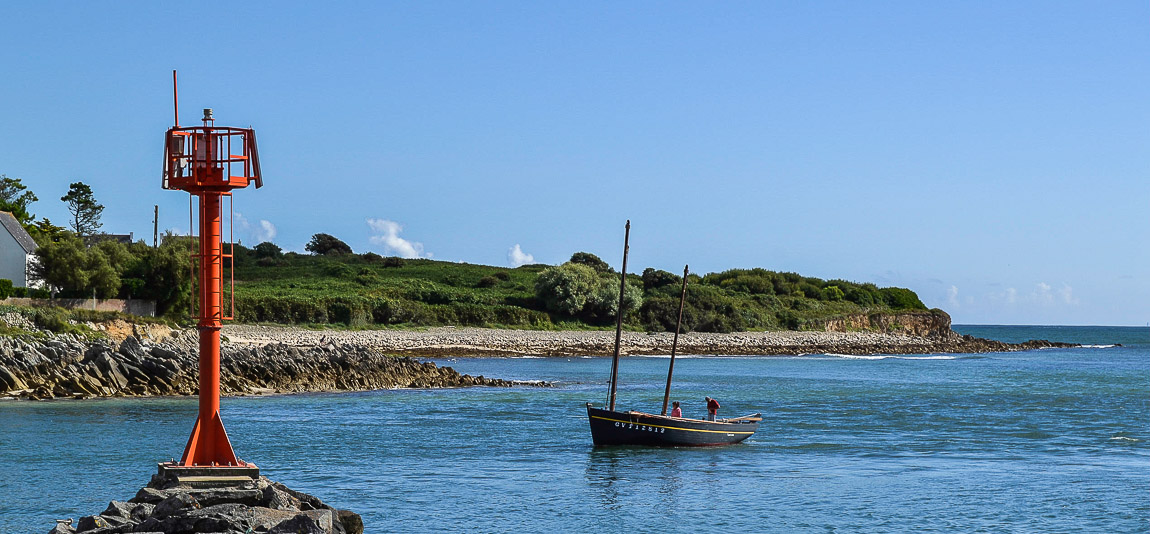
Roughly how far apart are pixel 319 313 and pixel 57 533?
56220 mm

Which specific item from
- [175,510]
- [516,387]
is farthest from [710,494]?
[516,387]

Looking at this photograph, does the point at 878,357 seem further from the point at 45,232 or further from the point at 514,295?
the point at 45,232

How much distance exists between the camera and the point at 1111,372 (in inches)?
2645

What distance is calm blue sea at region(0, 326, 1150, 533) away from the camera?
16.4m

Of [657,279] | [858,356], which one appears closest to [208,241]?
[858,356]

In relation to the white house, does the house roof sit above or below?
above

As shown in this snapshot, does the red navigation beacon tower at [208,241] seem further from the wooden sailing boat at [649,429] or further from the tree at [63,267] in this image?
the tree at [63,267]

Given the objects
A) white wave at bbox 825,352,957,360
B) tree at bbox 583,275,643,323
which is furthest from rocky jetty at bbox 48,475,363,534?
white wave at bbox 825,352,957,360

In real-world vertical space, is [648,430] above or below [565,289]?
below

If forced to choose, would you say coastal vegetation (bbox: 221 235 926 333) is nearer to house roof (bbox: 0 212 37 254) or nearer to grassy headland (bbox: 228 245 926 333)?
grassy headland (bbox: 228 245 926 333)

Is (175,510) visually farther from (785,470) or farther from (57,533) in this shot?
(785,470)

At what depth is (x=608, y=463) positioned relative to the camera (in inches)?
869

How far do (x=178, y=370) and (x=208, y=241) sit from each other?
22.2 meters

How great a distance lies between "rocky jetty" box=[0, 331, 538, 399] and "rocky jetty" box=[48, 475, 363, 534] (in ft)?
66.4
